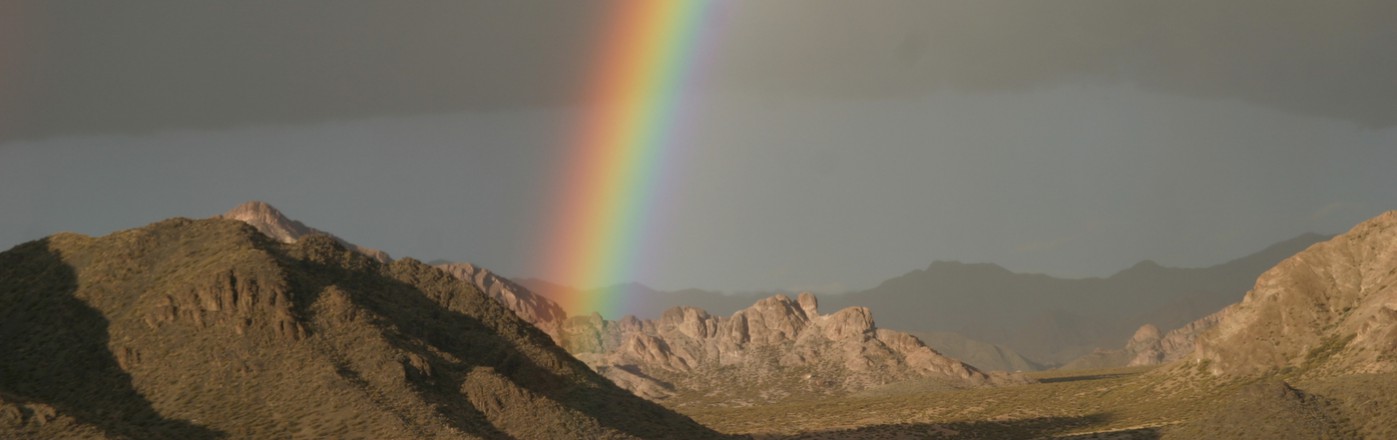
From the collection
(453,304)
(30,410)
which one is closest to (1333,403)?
(453,304)

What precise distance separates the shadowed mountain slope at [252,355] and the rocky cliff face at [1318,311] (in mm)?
82031

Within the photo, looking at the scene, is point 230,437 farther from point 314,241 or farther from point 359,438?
point 314,241

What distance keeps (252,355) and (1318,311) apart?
394 feet

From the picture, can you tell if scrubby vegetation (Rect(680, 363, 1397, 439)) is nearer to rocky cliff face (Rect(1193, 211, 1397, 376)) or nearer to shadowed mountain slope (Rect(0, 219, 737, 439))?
rocky cliff face (Rect(1193, 211, 1397, 376))

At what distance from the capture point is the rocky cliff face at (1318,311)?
143000 mm

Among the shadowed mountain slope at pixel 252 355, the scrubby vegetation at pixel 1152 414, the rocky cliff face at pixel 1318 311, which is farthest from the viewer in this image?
the rocky cliff face at pixel 1318 311

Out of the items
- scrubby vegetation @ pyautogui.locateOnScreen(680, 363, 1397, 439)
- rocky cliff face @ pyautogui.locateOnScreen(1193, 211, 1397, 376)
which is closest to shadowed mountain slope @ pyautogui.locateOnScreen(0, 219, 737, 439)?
scrubby vegetation @ pyautogui.locateOnScreen(680, 363, 1397, 439)

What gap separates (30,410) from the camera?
75438 millimetres

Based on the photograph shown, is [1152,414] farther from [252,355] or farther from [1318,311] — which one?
[252,355]

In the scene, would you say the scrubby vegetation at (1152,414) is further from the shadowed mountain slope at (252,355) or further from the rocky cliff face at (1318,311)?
the shadowed mountain slope at (252,355)

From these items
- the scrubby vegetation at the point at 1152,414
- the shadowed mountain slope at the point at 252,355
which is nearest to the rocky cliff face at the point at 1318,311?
the scrubby vegetation at the point at 1152,414

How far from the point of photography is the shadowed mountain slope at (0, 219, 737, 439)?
8062cm

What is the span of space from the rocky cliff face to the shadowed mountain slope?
8203 centimetres

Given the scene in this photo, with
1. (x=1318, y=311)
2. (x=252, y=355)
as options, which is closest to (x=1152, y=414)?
(x=1318, y=311)
